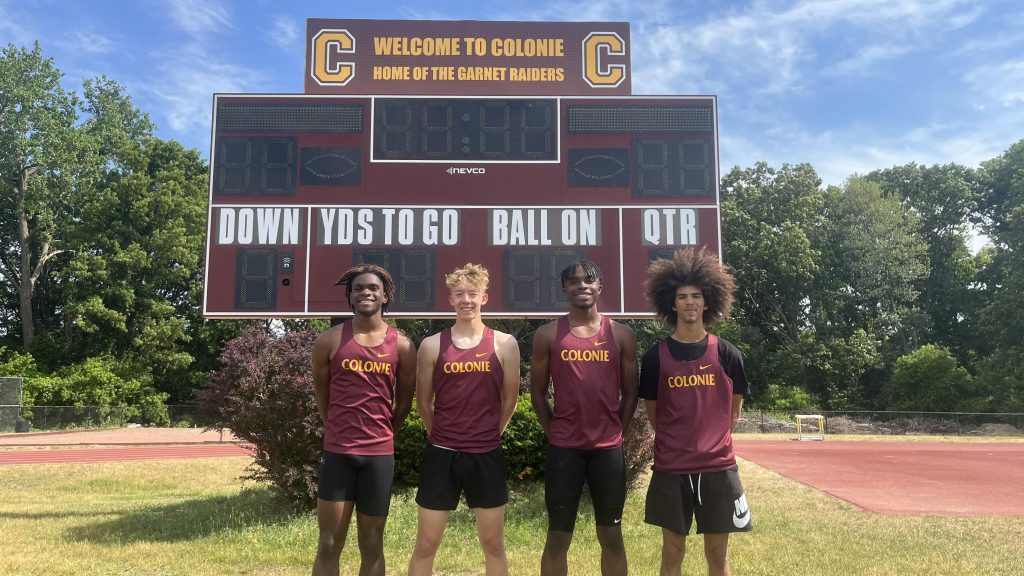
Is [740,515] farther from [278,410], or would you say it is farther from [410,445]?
[278,410]

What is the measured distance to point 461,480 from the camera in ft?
12.9

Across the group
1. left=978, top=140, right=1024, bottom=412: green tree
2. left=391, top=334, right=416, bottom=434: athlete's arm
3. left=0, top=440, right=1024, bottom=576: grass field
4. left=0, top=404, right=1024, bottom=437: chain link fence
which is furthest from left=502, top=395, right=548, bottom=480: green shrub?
left=978, top=140, right=1024, bottom=412: green tree

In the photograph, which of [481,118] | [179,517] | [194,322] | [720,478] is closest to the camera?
[720,478]

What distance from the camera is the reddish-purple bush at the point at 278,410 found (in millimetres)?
7555

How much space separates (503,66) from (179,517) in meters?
7.11

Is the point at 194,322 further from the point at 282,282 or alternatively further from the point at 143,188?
the point at 282,282

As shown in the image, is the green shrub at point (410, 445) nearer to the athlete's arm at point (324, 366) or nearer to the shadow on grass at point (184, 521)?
the shadow on grass at point (184, 521)

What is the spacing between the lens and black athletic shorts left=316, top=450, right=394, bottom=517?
400 cm

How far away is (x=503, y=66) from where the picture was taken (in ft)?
32.8

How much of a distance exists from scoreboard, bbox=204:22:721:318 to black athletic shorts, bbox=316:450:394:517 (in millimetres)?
4191

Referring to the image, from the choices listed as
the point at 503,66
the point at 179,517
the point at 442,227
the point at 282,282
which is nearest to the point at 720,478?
the point at 442,227

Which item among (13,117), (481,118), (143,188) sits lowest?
(481,118)

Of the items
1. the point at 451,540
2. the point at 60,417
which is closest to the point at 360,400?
the point at 451,540

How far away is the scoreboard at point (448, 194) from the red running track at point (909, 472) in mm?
4834
